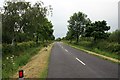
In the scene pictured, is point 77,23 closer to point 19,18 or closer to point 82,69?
point 19,18

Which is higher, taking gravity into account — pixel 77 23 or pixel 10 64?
pixel 77 23

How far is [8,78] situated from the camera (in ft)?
42.8

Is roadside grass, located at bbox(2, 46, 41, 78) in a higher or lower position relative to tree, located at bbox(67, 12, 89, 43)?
lower

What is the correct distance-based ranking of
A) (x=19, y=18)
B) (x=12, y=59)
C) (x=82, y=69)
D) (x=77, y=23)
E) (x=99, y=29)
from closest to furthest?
(x=82, y=69), (x=12, y=59), (x=19, y=18), (x=99, y=29), (x=77, y=23)


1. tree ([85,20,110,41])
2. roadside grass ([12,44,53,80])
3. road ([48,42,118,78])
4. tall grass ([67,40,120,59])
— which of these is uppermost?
tree ([85,20,110,41])

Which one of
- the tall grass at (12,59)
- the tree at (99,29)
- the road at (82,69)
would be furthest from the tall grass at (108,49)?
the tall grass at (12,59)

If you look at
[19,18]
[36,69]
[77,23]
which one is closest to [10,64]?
[36,69]

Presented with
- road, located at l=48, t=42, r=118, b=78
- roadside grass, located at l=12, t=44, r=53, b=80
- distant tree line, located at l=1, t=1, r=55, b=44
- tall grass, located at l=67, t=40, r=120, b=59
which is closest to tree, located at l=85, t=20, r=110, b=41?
tall grass, located at l=67, t=40, r=120, b=59

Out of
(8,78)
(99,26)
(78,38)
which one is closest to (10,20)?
(8,78)

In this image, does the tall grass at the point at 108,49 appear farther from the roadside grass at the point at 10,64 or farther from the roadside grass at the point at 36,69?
the roadside grass at the point at 10,64

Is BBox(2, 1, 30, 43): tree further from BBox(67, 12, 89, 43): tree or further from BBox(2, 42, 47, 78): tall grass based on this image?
BBox(67, 12, 89, 43): tree

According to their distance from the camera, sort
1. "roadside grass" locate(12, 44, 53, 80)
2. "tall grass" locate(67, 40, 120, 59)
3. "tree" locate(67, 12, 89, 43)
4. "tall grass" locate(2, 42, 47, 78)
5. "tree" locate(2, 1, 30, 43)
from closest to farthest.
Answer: "roadside grass" locate(12, 44, 53, 80)
"tall grass" locate(2, 42, 47, 78)
"tall grass" locate(67, 40, 120, 59)
"tree" locate(2, 1, 30, 43)
"tree" locate(67, 12, 89, 43)

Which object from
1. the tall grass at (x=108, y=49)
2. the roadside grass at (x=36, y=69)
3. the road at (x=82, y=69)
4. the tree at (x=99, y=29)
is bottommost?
the roadside grass at (x=36, y=69)

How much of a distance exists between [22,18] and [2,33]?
14.2 ft
